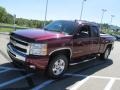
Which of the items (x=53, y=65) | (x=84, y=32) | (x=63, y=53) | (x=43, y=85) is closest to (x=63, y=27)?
(x=84, y=32)

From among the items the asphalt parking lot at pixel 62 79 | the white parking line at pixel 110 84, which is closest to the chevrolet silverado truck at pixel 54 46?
the asphalt parking lot at pixel 62 79

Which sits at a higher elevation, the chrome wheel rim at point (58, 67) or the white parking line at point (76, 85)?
the chrome wheel rim at point (58, 67)

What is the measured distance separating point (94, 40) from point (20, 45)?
356 cm

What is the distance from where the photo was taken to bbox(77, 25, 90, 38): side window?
27.6ft

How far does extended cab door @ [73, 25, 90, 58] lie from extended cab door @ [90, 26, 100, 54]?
0.31m

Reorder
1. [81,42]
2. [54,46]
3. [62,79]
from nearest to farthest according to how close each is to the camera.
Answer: [54,46] < [62,79] < [81,42]

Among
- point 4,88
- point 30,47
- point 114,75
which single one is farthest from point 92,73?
point 4,88

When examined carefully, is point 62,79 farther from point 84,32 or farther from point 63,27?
point 84,32

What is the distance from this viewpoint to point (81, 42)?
841 centimetres

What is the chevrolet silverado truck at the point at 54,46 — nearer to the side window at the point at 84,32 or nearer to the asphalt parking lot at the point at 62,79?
the side window at the point at 84,32

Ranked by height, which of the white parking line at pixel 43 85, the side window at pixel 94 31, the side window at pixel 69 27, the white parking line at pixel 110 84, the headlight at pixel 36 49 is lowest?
the white parking line at pixel 110 84

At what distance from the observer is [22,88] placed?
20.9ft

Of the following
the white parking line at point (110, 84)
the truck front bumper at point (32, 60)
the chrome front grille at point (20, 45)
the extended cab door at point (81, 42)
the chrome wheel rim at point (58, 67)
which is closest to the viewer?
the truck front bumper at point (32, 60)

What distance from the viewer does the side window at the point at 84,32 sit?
8422 millimetres
